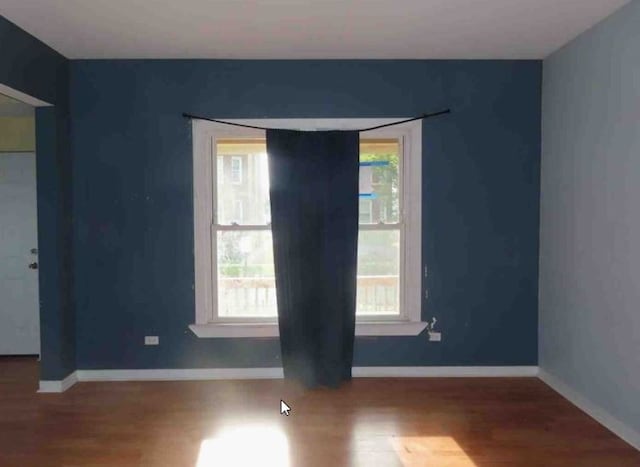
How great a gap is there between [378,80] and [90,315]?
10.1 ft

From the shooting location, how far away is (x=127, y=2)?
97.9 inches

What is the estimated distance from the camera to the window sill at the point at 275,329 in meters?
3.52

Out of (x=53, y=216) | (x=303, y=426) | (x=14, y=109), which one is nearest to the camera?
(x=303, y=426)

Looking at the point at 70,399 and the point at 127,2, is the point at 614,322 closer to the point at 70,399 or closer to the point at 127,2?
the point at 127,2

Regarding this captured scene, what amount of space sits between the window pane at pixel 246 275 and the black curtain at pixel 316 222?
27cm

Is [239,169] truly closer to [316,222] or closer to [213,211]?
[213,211]

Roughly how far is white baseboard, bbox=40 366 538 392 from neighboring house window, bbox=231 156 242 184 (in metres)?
1.60

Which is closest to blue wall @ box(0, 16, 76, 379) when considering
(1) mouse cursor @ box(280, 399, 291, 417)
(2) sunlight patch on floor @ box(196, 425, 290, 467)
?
(2) sunlight patch on floor @ box(196, 425, 290, 467)

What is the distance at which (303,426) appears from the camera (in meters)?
2.78

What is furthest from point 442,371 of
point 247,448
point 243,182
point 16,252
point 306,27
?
point 16,252

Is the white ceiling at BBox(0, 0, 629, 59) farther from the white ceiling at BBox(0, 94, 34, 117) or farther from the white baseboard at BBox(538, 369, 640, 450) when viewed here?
the white baseboard at BBox(538, 369, 640, 450)

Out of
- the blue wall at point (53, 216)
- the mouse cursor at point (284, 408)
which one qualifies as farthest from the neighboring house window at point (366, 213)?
the blue wall at point (53, 216)

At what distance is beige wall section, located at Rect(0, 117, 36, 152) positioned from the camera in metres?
3.97

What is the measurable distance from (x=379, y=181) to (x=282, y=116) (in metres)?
0.97
